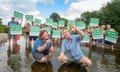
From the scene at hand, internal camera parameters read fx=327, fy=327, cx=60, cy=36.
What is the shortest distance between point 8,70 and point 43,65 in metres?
1.59

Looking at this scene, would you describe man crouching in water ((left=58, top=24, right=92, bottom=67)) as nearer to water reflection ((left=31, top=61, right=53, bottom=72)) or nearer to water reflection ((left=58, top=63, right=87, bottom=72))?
water reflection ((left=58, top=63, right=87, bottom=72))

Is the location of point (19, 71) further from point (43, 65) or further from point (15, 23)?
point (15, 23)

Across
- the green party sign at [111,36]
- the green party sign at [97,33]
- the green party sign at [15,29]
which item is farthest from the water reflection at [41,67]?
the green party sign at [97,33]

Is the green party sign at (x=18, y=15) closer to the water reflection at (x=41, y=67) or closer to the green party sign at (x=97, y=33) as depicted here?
the green party sign at (x=97, y=33)

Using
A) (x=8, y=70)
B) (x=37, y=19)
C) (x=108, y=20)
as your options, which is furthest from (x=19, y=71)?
(x=108, y=20)

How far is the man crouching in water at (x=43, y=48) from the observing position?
40.8 ft

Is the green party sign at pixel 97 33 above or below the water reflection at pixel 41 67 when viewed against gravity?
above

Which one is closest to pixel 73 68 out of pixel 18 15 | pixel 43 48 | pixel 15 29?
pixel 43 48

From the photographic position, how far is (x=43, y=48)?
40.8ft

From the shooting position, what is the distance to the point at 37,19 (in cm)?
2786

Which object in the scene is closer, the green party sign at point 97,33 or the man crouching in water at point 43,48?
the man crouching in water at point 43,48

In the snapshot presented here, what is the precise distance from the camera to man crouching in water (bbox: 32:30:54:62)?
40.8 ft

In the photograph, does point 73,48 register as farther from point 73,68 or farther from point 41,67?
point 41,67

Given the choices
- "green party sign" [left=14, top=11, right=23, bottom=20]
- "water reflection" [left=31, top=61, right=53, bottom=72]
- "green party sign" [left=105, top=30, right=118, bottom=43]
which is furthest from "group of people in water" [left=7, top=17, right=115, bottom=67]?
"green party sign" [left=14, top=11, right=23, bottom=20]
